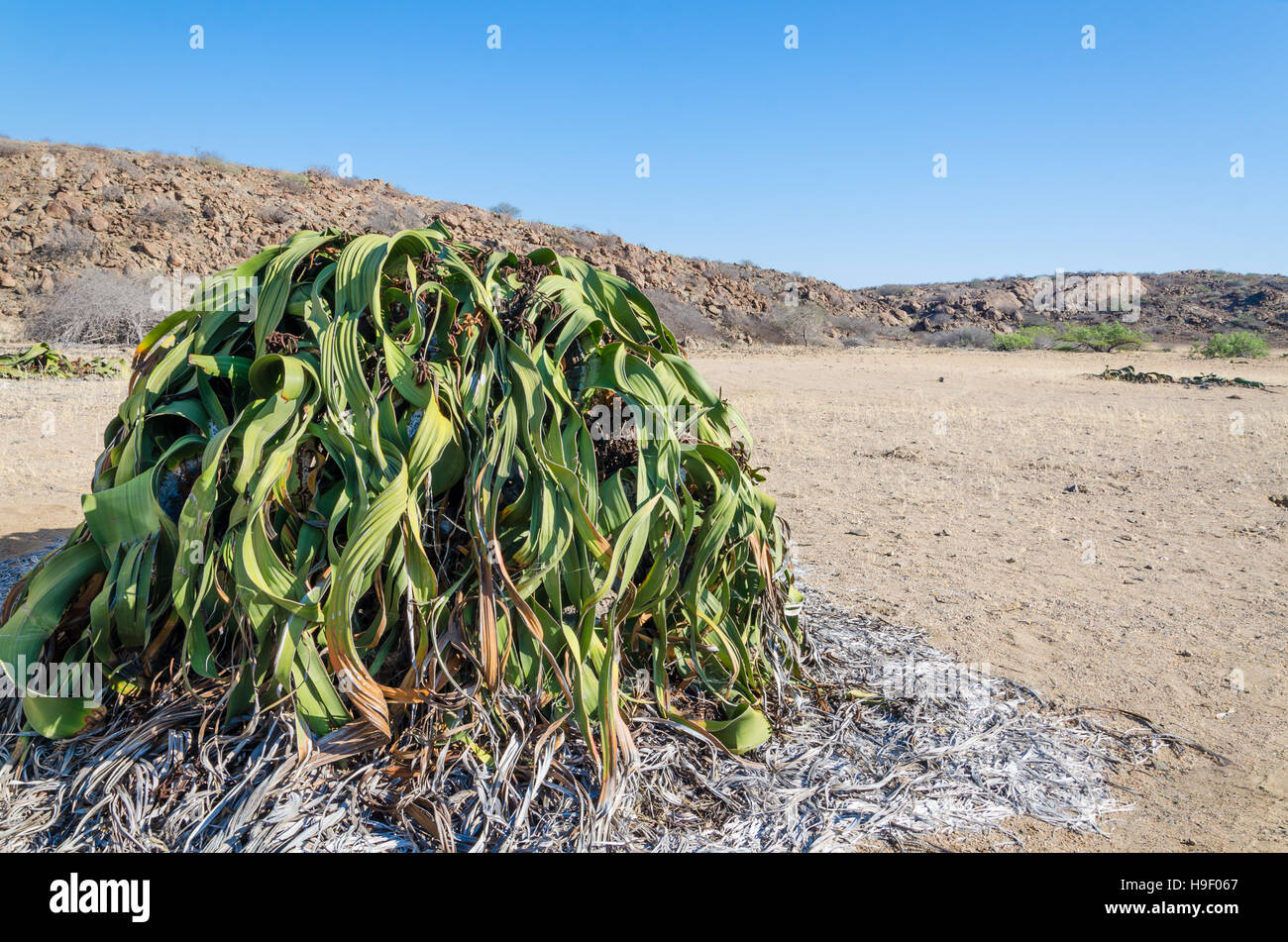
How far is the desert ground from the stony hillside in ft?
28.9

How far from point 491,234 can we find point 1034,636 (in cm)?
2372

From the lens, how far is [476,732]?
69.8 inches

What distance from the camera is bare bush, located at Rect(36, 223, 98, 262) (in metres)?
16.8

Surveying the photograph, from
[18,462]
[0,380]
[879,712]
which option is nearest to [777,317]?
[0,380]

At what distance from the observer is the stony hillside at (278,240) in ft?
55.2

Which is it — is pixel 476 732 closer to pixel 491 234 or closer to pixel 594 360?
pixel 594 360

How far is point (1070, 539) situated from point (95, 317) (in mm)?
13490

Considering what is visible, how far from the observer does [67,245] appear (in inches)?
666

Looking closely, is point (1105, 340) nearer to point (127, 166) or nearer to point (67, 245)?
point (67, 245)

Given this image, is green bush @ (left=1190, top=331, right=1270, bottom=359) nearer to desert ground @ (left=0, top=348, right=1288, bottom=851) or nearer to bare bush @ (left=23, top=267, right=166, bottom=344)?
desert ground @ (left=0, top=348, right=1288, bottom=851)

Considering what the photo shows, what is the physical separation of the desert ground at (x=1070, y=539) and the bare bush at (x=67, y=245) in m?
10.0

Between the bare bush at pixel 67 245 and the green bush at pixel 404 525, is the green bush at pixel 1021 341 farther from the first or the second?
the green bush at pixel 404 525

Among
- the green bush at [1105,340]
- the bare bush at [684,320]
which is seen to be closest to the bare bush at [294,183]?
the bare bush at [684,320]

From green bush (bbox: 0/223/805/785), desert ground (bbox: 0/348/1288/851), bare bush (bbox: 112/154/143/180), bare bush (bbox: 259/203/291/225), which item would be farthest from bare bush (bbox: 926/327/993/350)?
green bush (bbox: 0/223/805/785)
